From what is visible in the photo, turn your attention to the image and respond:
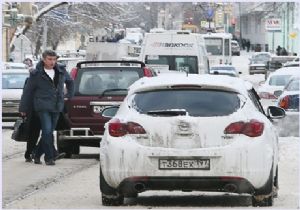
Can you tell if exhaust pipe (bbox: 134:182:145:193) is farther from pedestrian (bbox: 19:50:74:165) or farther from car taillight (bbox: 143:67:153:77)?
car taillight (bbox: 143:67:153:77)

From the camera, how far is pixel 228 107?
38.4 feet

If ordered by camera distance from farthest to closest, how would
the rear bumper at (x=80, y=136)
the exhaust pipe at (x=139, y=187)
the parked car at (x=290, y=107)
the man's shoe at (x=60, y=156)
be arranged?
the parked car at (x=290, y=107)
the rear bumper at (x=80, y=136)
the man's shoe at (x=60, y=156)
the exhaust pipe at (x=139, y=187)

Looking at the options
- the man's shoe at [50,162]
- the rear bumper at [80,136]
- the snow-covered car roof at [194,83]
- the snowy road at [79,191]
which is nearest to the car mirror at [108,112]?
the snowy road at [79,191]

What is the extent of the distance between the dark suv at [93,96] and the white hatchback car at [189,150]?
7192 mm

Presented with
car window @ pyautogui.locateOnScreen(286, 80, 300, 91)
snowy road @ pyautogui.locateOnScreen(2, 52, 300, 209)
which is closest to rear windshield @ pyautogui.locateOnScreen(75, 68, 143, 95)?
snowy road @ pyautogui.locateOnScreen(2, 52, 300, 209)

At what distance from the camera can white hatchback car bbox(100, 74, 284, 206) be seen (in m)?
11.4

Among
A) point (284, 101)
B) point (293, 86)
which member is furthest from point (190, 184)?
point (293, 86)

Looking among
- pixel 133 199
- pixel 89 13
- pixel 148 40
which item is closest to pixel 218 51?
pixel 89 13

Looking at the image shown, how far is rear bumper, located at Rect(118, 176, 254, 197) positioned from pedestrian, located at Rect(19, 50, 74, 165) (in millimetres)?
6162

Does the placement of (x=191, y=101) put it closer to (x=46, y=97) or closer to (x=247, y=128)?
(x=247, y=128)

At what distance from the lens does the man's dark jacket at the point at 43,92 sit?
1753 centimetres

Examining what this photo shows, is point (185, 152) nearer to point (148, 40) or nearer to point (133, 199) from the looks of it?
point (133, 199)

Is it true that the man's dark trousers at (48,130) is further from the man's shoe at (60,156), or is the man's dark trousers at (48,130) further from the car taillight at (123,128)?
the car taillight at (123,128)

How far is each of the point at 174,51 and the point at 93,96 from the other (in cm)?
1697
